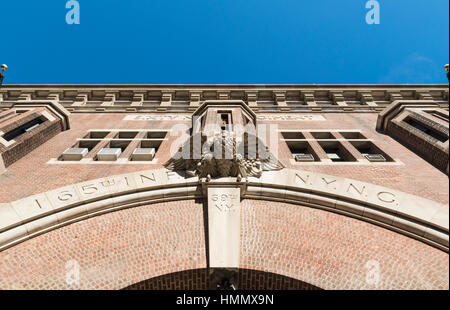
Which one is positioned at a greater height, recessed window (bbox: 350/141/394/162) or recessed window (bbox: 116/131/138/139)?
recessed window (bbox: 116/131/138/139)

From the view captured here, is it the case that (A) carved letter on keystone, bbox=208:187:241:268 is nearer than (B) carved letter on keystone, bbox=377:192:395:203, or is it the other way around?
(A) carved letter on keystone, bbox=208:187:241:268

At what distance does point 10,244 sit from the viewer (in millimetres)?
6469

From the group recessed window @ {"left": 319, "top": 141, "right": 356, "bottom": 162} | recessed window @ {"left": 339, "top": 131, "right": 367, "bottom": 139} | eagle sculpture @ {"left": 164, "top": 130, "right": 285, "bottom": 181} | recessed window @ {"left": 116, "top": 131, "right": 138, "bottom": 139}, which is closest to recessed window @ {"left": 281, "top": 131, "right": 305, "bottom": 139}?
recessed window @ {"left": 319, "top": 141, "right": 356, "bottom": 162}

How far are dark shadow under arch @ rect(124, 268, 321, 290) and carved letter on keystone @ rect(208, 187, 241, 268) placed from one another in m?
0.36

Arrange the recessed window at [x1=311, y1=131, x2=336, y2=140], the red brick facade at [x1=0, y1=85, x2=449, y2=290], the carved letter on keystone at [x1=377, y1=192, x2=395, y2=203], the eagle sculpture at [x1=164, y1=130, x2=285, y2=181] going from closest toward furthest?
the red brick facade at [x1=0, y1=85, x2=449, y2=290] < the carved letter on keystone at [x1=377, y1=192, x2=395, y2=203] < the eagle sculpture at [x1=164, y1=130, x2=285, y2=181] < the recessed window at [x1=311, y1=131, x2=336, y2=140]

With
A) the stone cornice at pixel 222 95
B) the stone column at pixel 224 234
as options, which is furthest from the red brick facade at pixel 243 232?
the stone cornice at pixel 222 95

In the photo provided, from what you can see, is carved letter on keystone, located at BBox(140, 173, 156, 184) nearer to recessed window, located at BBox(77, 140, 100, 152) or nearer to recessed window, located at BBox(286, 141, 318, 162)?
recessed window, located at BBox(77, 140, 100, 152)

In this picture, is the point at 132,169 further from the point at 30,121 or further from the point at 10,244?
the point at 30,121

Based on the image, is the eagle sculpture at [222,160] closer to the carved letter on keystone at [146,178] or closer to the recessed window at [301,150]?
the carved letter on keystone at [146,178]

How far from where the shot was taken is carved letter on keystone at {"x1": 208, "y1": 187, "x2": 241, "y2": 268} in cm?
614

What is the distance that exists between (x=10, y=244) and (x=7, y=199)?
6.23 feet

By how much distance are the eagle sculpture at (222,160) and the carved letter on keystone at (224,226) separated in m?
0.67

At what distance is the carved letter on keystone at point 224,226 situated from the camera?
6.14 meters

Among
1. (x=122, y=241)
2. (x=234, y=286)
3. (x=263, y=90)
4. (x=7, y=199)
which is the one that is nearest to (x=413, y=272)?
(x=234, y=286)
